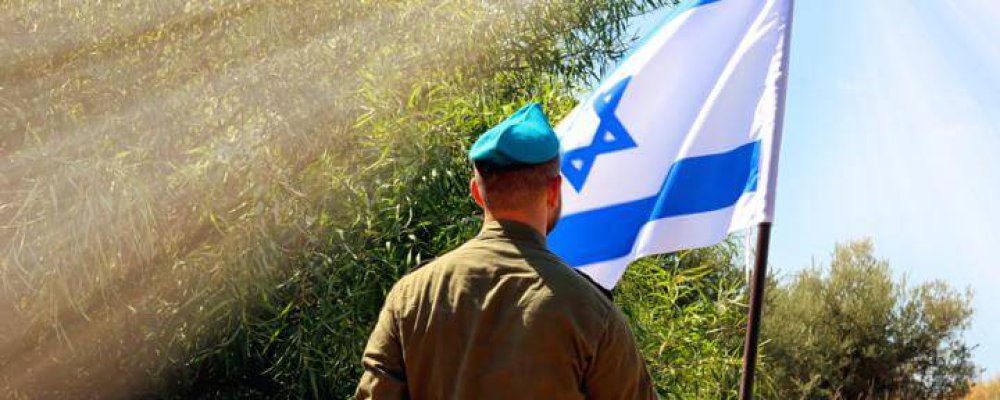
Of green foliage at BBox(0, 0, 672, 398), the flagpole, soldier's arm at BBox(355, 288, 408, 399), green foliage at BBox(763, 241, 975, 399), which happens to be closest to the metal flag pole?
the flagpole

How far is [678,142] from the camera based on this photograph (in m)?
3.01

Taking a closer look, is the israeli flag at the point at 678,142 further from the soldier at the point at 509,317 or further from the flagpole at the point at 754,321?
the soldier at the point at 509,317

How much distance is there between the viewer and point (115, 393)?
5480 mm

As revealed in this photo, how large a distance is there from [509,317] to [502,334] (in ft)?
0.09

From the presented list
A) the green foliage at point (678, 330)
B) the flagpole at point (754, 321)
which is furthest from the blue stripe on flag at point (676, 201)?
the green foliage at point (678, 330)

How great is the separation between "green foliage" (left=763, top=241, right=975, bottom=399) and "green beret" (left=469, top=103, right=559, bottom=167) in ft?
50.2

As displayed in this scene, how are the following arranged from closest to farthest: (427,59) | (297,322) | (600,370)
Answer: (600,370) < (297,322) < (427,59)

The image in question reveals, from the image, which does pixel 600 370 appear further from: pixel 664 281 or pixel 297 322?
pixel 664 281

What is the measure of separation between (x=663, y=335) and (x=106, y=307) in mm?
2856

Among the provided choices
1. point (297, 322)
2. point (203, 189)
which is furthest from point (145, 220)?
point (297, 322)

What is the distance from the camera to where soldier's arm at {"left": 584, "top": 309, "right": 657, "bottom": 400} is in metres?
1.72

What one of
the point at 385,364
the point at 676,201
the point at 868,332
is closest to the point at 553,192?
the point at 385,364

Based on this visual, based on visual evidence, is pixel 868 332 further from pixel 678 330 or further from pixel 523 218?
pixel 523 218

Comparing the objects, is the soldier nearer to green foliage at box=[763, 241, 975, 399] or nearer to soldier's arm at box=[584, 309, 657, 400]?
soldier's arm at box=[584, 309, 657, 400]
